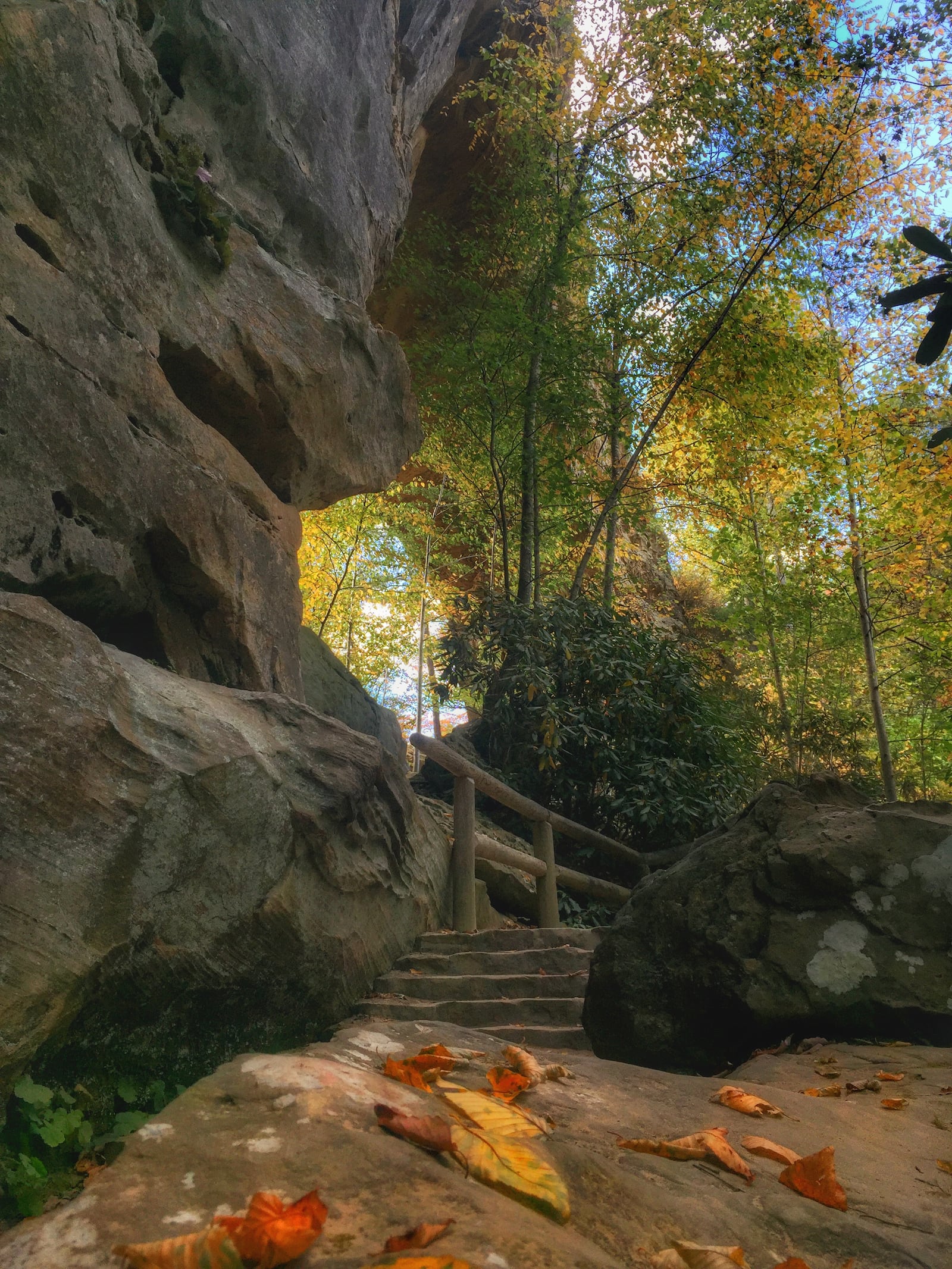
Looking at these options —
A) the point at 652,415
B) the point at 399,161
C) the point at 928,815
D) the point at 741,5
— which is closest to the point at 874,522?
the point at 652,415

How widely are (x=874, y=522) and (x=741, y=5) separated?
22.2 feet

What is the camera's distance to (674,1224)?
145cm

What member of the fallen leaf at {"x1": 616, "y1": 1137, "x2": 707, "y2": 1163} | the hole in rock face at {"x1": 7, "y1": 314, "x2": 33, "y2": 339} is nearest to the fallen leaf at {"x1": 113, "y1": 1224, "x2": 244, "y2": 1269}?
the fallen leaf at {"x1": 616, "y1": 1137, "x2": 707, "y2": 1163}

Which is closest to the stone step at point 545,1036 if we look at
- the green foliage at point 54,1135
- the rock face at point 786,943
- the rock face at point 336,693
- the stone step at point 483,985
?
the rock face at point 786,943

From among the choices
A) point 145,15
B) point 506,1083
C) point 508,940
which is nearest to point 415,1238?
point 506,1083

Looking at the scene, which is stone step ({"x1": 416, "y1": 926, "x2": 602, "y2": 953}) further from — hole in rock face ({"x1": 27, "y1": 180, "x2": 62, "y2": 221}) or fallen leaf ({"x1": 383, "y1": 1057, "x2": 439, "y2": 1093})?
hole in rock face ({"x1": 27, "y1": 180, "x2": 62, "y2": 221})

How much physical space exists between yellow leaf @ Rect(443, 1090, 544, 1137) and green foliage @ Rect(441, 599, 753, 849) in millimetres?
5659

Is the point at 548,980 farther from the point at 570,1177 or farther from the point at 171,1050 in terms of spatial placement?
the point at 570,1177

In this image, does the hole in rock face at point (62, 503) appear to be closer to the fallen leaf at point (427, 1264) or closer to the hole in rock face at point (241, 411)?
the hole in rock face at point (241, 411)

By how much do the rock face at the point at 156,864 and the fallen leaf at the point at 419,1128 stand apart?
826 mm

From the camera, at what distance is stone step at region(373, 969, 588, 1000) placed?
3.77 metres

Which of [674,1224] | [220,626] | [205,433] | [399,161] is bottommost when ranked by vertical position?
[674,1224]

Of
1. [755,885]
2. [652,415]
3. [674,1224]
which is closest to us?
[674,1224]

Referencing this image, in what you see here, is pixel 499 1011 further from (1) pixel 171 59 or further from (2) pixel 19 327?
(1) pixel 171 59
